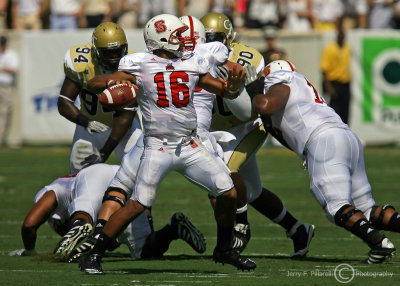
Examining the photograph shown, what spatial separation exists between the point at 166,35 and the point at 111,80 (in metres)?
0.46

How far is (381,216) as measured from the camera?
6.88m

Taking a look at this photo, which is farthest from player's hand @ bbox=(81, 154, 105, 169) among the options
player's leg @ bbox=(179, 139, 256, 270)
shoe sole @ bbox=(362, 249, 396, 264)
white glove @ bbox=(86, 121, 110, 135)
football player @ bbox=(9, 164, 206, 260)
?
shoe sole @ bbox=(362, 249, 396, 264)

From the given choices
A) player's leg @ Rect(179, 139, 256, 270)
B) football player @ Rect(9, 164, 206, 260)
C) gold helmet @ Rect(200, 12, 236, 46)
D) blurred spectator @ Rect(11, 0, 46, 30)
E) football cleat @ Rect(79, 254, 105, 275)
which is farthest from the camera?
blurred spectator @ Rect(11, 0, 46, 30)

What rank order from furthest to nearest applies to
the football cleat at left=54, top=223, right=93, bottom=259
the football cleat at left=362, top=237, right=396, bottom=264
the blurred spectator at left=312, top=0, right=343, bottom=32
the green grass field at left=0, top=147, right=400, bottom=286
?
1. the blurred spectator at left=312, top=0, right=343, bottom=32
2. the football cleat at left=54, top=223, right=93, bottom=259
3. the football cleat at left=362, top=237, right=396, bottom=264
4. the green grass field at left=0, top=147, right=400, bottom=286

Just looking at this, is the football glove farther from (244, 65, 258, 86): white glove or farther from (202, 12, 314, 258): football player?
(202, 12, 314, 258): football player

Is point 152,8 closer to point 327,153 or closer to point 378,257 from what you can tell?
point 327,153

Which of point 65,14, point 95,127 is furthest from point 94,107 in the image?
point 65,14

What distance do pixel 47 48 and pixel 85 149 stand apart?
8.72 m

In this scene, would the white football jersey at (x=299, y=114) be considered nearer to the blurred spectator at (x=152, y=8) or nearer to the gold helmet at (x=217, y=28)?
the gold helmet at (x=217, y=28)

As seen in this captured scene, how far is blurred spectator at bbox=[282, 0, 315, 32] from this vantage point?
17.6 m

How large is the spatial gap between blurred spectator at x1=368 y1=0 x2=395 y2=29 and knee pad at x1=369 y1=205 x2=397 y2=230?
1118cm

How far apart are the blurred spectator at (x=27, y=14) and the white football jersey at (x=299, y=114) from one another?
11806mm

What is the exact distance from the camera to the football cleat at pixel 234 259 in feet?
21.4

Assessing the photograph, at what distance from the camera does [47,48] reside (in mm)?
16875
